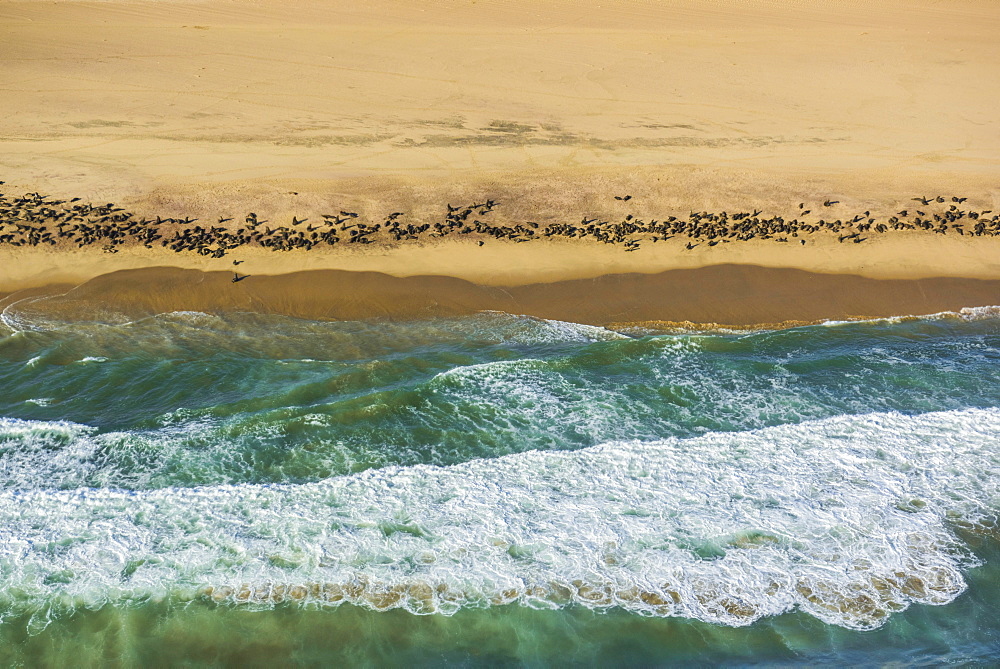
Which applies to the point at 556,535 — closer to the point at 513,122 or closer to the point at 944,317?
the point at 944,317

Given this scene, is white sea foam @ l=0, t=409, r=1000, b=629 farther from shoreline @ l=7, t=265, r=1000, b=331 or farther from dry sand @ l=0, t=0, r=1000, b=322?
dry sand @ l=0, t=0, r=1000, b=322

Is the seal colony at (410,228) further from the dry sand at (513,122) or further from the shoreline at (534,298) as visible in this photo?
the shoreline at (534,298)

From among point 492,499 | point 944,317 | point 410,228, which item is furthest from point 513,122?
point 492,499

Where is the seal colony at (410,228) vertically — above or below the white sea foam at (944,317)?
above

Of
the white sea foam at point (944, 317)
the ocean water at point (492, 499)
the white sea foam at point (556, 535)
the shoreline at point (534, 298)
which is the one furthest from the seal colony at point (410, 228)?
the white sea foam at point (556, 535)

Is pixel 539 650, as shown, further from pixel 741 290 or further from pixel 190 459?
pixel 741 290

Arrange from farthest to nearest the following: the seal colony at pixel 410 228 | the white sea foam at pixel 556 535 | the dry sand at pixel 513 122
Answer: the dry sand at pixel 513 122
the seal colony at pixel 410 228
the white sea foam at pixel 556 535
